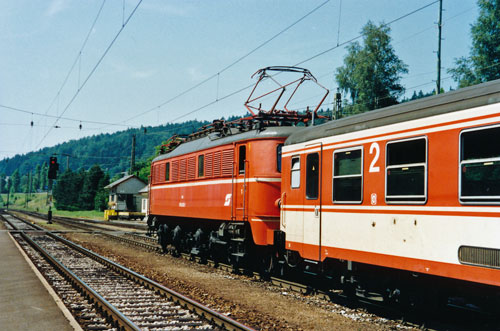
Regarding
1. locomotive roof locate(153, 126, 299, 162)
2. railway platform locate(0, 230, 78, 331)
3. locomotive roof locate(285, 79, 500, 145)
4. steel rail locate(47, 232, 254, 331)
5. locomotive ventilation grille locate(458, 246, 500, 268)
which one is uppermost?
locomotive roof locate(153, 126, 299, 162)

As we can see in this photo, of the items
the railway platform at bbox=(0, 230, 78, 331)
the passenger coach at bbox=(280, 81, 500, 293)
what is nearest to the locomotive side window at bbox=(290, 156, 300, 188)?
the passenger coach at bbox=(280, 81, 500, 293)

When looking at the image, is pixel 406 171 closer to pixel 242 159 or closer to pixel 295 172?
pixel 295 172

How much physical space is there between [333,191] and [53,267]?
35.3 ft

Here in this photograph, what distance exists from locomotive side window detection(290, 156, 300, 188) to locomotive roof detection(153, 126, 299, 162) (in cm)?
192

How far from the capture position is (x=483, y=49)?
43.1 metres

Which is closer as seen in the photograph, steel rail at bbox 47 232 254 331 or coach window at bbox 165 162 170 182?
steel rail at bbox 47 232 254 331

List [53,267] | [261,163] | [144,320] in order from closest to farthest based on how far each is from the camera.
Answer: [144,320] → [261,163] → [53,267]

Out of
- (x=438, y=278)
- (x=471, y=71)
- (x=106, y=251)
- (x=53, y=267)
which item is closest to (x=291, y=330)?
(x=438, y=278)

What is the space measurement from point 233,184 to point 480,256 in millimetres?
9132

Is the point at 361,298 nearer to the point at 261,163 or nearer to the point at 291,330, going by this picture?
the point at 291,330

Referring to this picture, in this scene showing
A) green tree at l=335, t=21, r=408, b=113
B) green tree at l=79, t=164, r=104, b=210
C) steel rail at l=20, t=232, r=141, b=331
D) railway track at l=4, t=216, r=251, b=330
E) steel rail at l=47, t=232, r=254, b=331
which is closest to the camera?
steel rail at l=47, t=232, r=254, b=331

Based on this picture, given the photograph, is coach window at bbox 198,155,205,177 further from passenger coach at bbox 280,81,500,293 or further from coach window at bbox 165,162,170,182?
passenger coach at bbox 280,81,500,293

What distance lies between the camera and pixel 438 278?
8.42 m

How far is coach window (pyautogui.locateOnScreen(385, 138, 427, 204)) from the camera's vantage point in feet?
27.9
